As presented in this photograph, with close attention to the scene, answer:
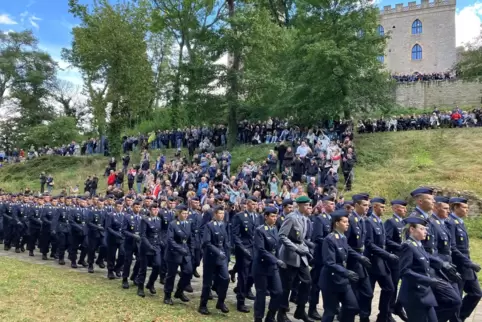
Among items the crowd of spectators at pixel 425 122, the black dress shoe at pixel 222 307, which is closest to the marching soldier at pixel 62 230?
the black dress shoe at pixel 222 307

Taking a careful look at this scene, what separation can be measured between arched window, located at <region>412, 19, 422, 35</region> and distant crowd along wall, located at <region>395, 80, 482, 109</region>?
1661 centimetres

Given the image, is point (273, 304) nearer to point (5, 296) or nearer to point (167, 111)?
point (5, 296)

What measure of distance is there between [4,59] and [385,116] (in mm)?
45649

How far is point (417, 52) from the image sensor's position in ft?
185

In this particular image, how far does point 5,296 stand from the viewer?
9055 millimetres

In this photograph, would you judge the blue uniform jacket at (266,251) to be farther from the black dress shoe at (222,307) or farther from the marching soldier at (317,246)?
the black dress shoe at (222,307)

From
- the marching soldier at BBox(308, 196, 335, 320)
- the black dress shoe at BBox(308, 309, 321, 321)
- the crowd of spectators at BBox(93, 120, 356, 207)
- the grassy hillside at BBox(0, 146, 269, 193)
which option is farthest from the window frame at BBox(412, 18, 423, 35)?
Answer: the black dress shoe at BBox(308, 309, 321, 321)

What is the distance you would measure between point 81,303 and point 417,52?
5604 cm

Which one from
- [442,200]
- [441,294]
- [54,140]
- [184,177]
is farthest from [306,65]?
[54,140]

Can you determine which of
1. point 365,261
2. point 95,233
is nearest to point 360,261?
point 365,261

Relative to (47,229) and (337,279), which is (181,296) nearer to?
(337,279)

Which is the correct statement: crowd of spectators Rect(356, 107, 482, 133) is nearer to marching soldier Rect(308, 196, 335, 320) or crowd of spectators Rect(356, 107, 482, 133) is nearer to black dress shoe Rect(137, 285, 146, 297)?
marching soldier Rect(308, 196, 335, 320)

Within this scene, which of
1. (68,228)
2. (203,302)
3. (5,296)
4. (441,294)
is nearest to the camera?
(441,294)

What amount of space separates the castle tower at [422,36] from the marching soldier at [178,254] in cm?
4924
